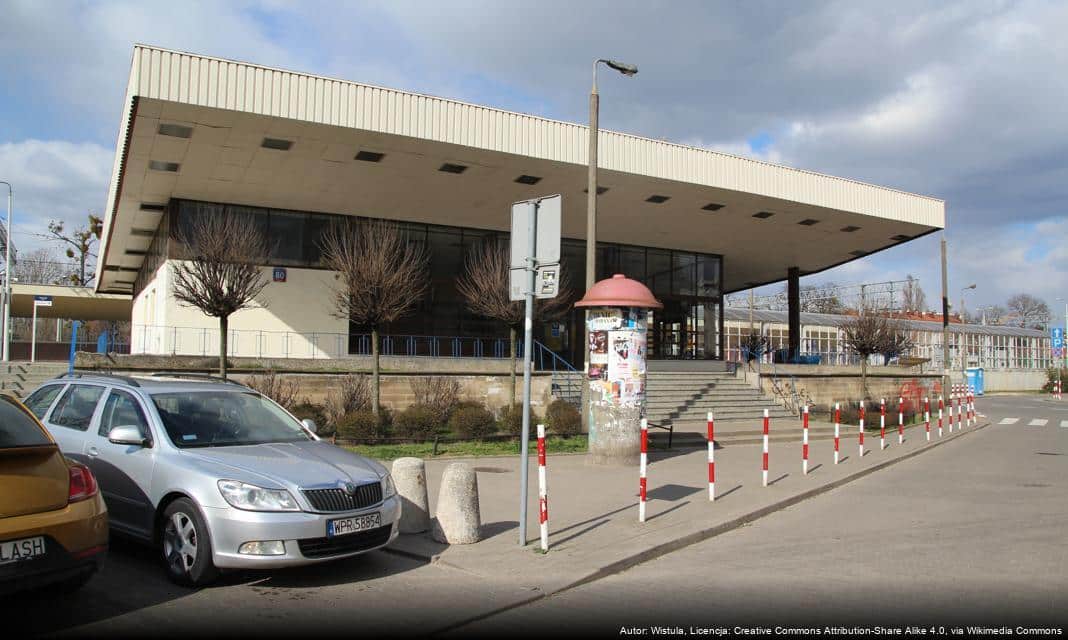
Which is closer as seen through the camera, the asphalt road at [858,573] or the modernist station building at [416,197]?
the asphalt road at [858,573]

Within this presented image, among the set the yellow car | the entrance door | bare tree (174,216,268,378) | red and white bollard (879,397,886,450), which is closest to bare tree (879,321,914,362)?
the entrance door

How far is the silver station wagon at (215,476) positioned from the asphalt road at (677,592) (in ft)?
1.18

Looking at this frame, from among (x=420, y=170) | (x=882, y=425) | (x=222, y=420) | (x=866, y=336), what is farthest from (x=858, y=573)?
(x=866, y=336)

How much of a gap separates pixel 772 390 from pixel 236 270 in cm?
1896

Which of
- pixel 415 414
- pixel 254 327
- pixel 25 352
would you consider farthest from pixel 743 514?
pixel 25 352

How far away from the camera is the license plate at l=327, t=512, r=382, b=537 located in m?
6.35

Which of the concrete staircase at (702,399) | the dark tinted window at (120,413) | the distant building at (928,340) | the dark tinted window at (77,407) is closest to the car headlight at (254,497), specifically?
the dark tinted window at (120,413)

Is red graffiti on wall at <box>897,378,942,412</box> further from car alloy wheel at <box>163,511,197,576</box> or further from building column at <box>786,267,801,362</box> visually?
car alloy wheel at <box>163,511,197,576</box>

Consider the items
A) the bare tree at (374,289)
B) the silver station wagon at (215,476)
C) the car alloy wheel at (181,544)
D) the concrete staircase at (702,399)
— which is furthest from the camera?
the concrete staircase at (702,399)

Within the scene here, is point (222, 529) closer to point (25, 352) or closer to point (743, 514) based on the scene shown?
point (743, 514)

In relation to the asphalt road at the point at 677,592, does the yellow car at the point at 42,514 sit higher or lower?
higher

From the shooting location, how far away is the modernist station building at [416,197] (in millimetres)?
18922

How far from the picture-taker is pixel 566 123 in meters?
22.2

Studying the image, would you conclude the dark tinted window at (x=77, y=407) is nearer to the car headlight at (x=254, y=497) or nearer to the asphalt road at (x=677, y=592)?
the asphalt road at (x=677, y=592)
